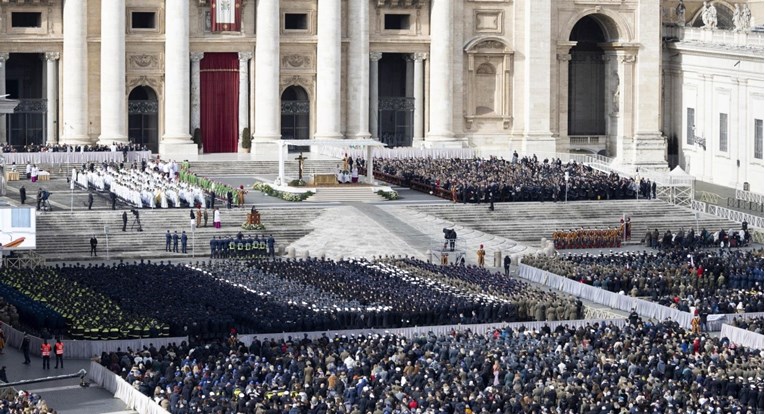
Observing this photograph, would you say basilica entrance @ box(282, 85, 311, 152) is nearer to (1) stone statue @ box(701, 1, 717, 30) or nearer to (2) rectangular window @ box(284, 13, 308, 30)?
(2) rectangular window @ box(284, 13, 308, 30)

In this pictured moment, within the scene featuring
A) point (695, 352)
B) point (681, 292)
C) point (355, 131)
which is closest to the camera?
point (695, 352)

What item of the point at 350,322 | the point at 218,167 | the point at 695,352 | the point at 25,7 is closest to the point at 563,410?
the point at 695,352

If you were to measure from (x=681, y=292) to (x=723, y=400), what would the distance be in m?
18.9

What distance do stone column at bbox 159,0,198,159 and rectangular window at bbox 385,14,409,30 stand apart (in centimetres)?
1118

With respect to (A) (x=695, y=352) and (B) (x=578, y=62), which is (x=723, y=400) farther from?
(B) (x=578, y=62)

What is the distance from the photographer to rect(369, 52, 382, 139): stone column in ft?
356

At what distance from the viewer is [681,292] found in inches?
2835

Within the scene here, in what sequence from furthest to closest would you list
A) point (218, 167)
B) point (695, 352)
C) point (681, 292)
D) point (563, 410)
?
point (218, 167)
point (681, 292)
point (695, 352)
point (563, 410)

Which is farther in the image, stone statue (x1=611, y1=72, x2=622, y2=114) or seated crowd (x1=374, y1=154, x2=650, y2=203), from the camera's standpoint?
stone statue (x1=611, y1=72, x2=622, y2=114)

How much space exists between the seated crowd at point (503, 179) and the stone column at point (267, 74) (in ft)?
21.2

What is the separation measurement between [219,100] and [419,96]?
10.3 metres

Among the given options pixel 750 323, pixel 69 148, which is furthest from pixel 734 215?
pixel 69 148

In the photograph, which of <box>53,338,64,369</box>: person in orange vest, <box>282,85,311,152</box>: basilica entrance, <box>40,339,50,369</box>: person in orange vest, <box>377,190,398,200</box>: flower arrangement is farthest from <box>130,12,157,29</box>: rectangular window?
<box>40,339,50,369</box>: person in orange vest

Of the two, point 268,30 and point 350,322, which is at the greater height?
point 268,30
